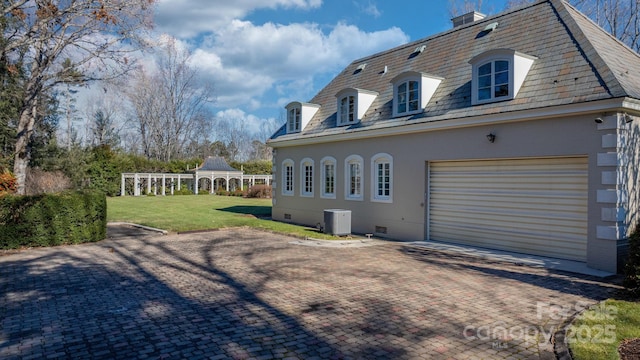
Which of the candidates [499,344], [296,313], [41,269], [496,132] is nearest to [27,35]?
[41,269]

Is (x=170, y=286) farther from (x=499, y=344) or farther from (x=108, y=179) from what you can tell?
(x=108, y=179)

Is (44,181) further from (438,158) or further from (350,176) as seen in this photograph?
(438,158)

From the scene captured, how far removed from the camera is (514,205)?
441 inches

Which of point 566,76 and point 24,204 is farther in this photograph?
point 24,204

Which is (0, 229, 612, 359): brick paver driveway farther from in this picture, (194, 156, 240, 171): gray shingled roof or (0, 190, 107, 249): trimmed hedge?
(194, 156, 240, 171): gray shingled roof

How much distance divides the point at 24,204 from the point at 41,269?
3.45 metres

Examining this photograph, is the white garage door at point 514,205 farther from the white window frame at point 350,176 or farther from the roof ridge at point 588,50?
the white window frame at point 350,176

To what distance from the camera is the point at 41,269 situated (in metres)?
9.22

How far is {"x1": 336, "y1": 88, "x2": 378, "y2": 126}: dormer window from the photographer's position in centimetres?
1583

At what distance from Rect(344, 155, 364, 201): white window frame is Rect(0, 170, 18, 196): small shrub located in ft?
42.1

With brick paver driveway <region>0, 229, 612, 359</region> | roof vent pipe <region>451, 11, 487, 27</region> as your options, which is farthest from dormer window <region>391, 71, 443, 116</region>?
brick paver driveway <region>0, 229, 612, 359</region>

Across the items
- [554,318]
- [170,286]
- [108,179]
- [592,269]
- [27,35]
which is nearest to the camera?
[554,318]

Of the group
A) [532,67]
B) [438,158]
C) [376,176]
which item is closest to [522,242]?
[438,158]

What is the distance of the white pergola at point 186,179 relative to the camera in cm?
3687
